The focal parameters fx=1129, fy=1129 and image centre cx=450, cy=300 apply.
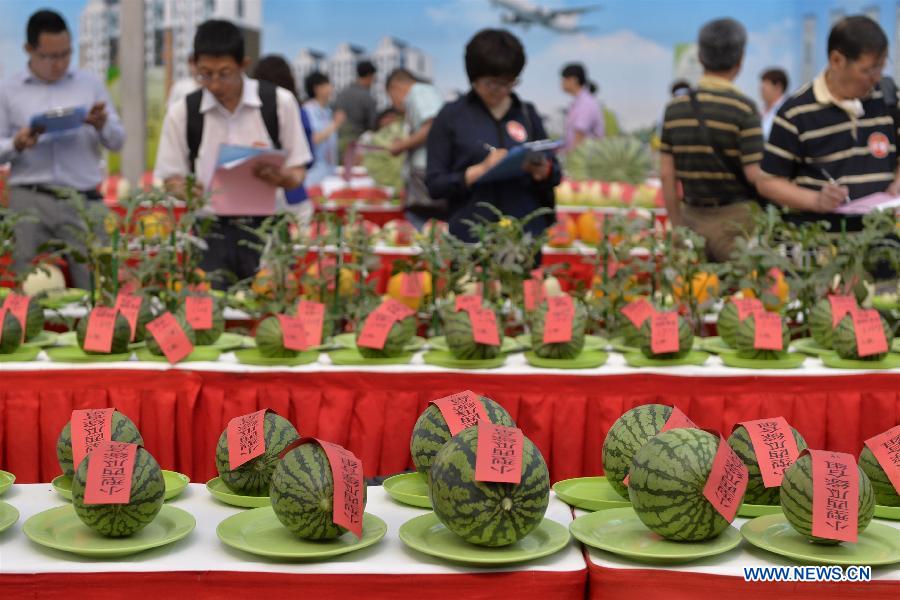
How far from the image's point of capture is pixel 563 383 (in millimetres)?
2658

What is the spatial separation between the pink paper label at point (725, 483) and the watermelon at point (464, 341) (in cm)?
131

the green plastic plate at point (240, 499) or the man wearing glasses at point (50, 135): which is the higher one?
the man wearing glasses at point (50, 135)

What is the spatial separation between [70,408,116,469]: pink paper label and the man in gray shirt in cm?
902

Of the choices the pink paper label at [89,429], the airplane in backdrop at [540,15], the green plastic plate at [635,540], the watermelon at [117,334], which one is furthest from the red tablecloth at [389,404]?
the airplane in backdrop at [540,15]

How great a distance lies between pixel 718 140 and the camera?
14.0ft

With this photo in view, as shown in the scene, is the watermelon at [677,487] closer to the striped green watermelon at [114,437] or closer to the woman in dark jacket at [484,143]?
the striped green watermelon at [114,437]

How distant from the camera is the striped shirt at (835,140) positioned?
11.7 ft

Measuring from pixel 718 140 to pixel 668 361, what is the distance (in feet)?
5.70

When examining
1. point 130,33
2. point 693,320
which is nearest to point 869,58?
point 693,320

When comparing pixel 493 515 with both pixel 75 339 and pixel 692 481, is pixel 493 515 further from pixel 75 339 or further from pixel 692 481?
pixel 75 339

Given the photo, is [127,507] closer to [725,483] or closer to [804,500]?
[725,483]

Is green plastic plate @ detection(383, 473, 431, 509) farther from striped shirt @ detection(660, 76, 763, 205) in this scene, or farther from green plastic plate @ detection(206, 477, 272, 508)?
striped shirt @ detection(660, 76, 763, 205)

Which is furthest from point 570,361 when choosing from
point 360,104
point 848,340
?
point 360,104

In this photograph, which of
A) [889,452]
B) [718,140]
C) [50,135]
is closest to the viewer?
[889,452]
